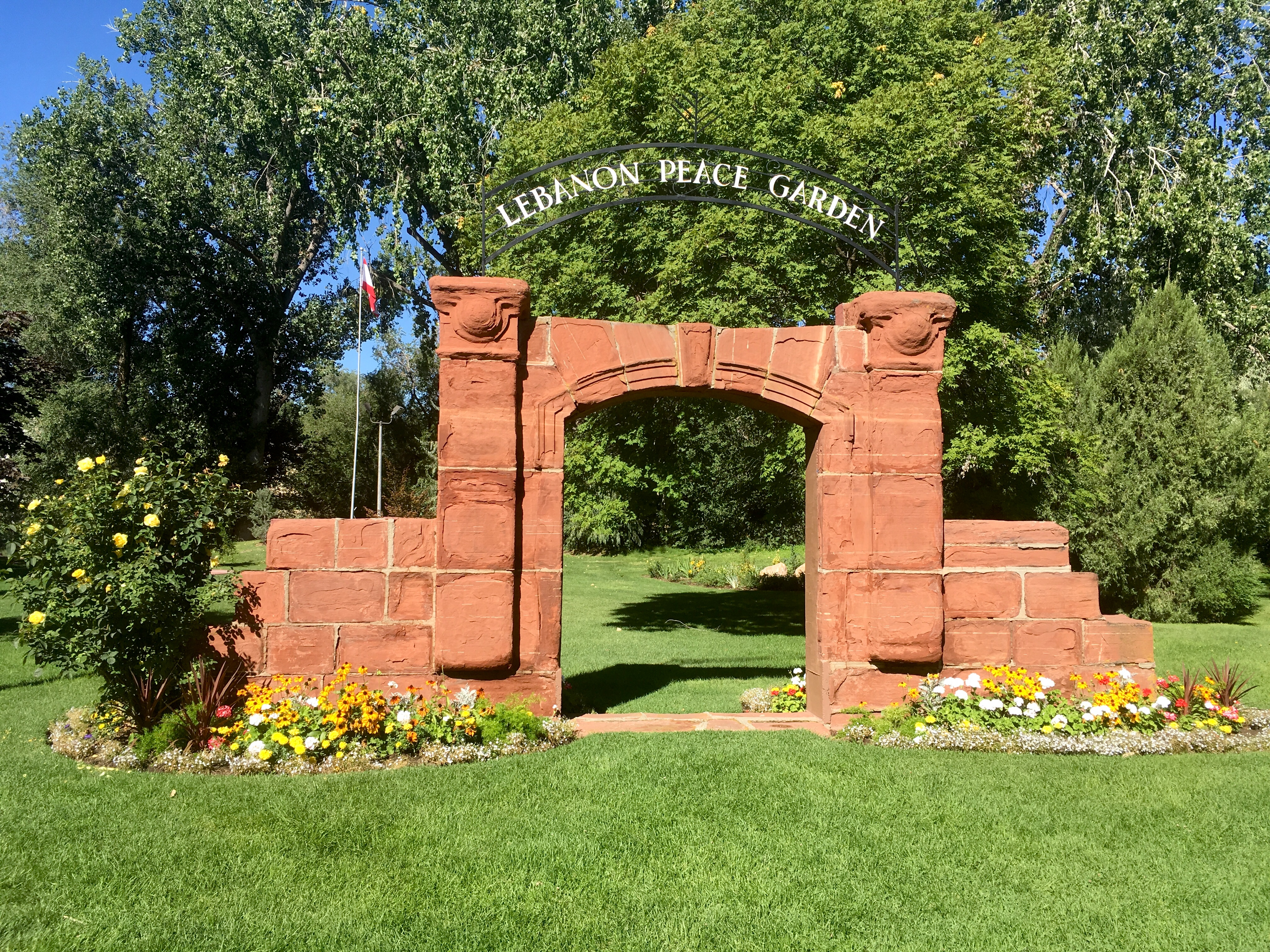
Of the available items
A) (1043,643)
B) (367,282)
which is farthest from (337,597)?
(367,282)

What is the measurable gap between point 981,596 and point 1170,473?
1049 centimetres

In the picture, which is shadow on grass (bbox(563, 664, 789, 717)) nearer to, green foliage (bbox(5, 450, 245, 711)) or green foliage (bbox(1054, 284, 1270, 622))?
green foliage (bbox(5, 450, 245, 711))

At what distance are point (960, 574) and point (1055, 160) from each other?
1418 centimetres

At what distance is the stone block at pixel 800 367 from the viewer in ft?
23.6

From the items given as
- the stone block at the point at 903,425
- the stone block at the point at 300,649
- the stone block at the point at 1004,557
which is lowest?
the stone block at the point at 300,649

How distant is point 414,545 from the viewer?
6797 mm

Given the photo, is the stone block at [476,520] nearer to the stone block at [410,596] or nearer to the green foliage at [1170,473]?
the stone block at [410,596]

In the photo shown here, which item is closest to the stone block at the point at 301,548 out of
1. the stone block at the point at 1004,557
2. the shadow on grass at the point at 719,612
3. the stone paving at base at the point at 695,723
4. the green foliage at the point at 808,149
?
the stone paving at base at the point at 695,723

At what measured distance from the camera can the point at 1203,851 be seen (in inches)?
182

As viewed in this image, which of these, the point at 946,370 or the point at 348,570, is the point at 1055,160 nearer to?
the point at 946,370

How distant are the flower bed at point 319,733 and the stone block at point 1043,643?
11.7 feet

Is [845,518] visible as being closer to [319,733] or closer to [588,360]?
[588,360]

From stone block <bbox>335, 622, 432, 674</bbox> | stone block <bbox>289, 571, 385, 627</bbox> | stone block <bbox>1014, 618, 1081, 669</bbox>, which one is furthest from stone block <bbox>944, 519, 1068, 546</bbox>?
stone block <bbox>289, 571, 385, 627</bbox>

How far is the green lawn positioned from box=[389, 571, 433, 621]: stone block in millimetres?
1327
